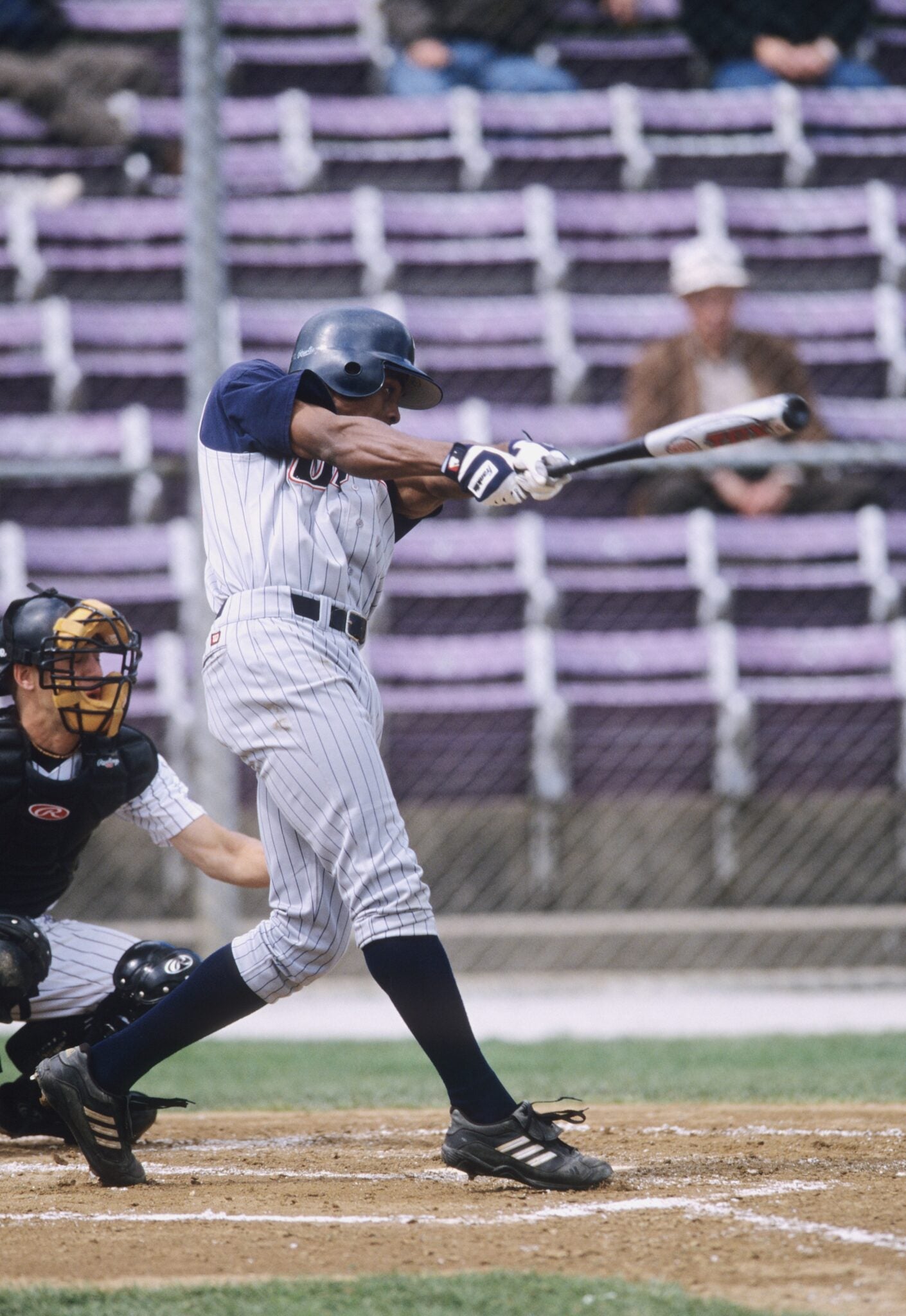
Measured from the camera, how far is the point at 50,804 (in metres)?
3.27

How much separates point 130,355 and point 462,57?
2738 mm

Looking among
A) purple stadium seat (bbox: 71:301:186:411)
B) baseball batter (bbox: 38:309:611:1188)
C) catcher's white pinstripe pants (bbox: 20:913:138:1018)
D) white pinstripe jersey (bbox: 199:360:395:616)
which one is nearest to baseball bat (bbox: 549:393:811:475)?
baseball batter (bbox: 38:309:611:1188)

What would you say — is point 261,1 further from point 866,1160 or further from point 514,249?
point 866,1160

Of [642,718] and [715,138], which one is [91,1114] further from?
[715,138]

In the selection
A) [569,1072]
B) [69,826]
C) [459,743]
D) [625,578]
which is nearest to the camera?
[69,826]

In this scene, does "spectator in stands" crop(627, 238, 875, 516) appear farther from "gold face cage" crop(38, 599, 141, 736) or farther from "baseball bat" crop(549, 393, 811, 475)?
"baseball bat" crop(549, 393, 811, 475)

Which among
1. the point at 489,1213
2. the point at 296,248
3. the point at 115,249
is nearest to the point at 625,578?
the point at 296,248

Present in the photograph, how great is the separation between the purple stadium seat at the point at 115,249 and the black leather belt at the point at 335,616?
5.74 metres

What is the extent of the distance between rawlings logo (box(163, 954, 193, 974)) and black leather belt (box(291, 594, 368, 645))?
0.90 m

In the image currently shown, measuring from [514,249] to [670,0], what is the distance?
2.31 meters

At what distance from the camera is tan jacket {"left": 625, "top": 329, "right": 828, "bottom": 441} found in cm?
692

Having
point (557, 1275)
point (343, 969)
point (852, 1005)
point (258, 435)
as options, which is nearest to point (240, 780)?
point (343, 969)

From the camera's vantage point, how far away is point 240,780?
6.41 metres

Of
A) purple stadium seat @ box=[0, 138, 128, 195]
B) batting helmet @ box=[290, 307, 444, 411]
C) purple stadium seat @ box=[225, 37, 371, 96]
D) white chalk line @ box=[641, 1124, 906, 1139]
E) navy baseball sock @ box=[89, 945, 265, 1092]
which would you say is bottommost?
white chalk line @ box=[641, 1124, 906, 1139]
